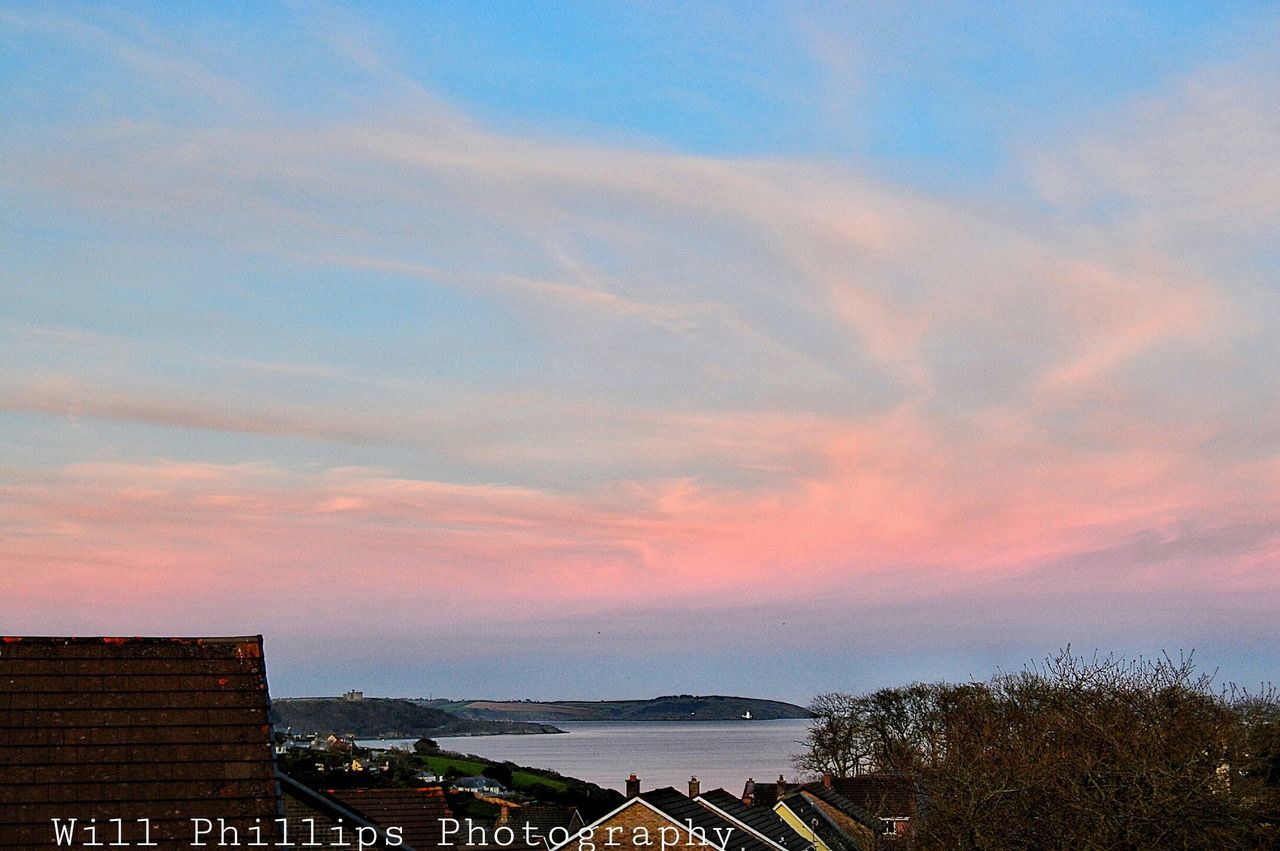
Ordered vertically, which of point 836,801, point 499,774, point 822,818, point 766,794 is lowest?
point 499,774

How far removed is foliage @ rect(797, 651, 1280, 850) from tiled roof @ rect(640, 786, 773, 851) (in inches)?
320

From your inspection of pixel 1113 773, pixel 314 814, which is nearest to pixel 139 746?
pixel 314 814

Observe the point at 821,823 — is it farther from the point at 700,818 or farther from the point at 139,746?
the point at 139,746

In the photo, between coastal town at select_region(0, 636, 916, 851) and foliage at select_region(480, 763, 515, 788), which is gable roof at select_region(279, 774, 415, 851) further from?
foliage at select_region(480, 763, 515, 788)

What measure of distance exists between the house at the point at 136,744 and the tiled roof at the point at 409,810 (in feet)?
54.2

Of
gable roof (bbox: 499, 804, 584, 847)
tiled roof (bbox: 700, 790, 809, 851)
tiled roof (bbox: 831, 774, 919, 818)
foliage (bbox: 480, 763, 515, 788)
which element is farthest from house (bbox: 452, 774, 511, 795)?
tiled roof (bbox: 700, 790, 809, 851)

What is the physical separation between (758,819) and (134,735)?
122ft

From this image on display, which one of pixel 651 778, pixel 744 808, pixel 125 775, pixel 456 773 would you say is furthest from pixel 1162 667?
pixel 651 778

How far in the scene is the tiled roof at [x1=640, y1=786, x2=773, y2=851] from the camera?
39844 millimetres

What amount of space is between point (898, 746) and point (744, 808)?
42.9 metres

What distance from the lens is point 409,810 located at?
32312 millimetres

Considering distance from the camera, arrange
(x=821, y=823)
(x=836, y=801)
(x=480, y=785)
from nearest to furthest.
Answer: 1. (x=821, y=823)
2. (x=836, y=801)
3. (x=480, y=785)

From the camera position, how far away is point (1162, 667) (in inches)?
1572

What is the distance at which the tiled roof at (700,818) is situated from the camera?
39.8 metres
